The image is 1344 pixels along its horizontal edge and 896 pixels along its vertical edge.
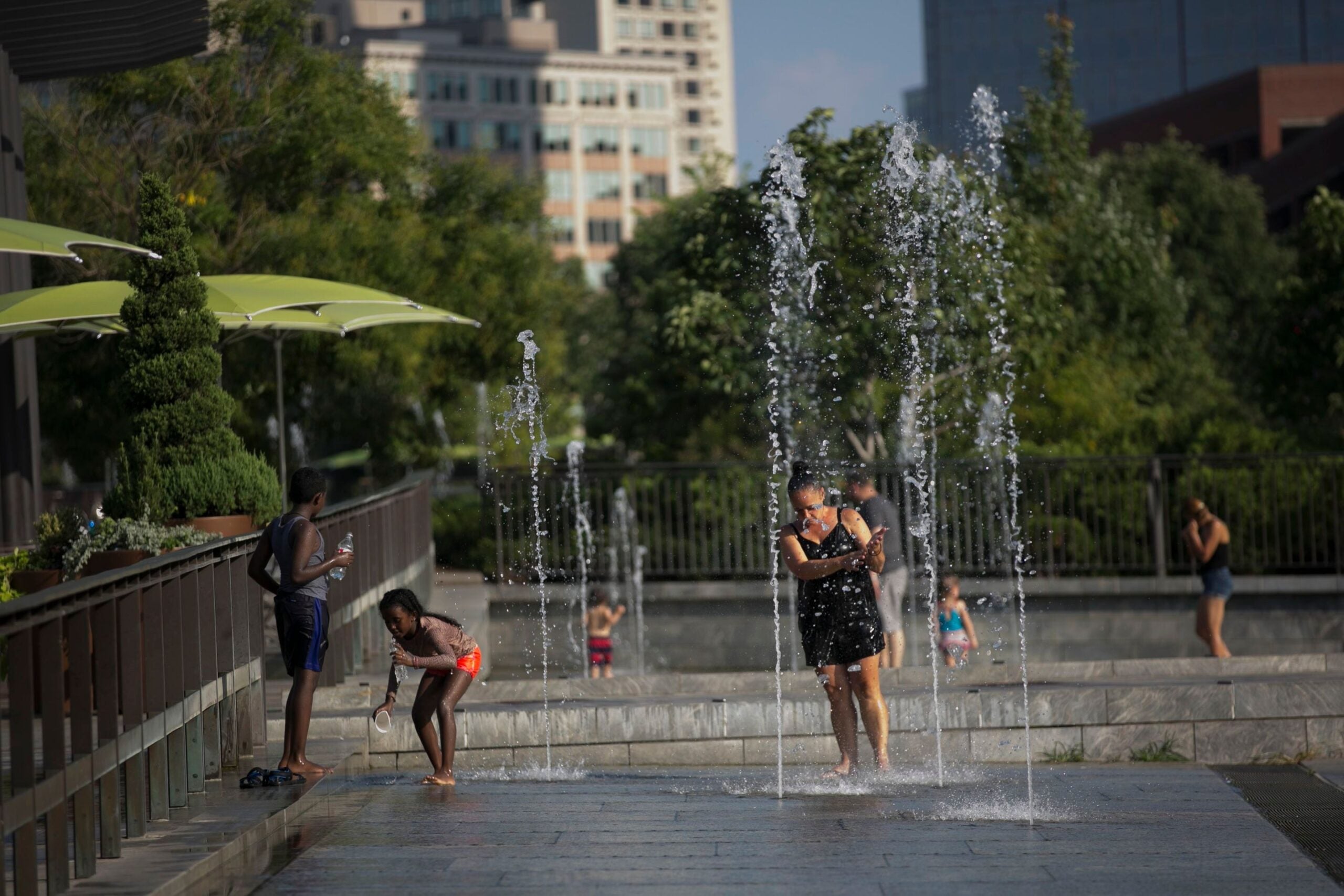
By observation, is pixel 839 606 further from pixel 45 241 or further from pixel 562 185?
pixel 562 185

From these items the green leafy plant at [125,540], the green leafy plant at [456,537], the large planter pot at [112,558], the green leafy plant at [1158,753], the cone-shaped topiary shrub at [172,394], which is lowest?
the green leafy plant at [1158,753]

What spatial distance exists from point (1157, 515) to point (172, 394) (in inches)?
443

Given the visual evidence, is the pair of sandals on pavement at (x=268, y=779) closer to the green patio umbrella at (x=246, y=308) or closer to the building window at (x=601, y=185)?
the green patio umbrella at (x=246, y=308)

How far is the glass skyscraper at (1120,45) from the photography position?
11781cm

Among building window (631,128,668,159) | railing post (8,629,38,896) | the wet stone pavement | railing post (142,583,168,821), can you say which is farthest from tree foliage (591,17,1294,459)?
building window (631,128,668,159)

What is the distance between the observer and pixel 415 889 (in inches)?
259

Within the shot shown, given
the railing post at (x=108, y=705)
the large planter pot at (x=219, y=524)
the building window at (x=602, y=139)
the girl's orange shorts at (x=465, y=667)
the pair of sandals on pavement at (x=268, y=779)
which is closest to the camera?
the railing post at (x=108, y=705)

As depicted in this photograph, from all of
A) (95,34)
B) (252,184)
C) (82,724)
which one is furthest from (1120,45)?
(82,724)

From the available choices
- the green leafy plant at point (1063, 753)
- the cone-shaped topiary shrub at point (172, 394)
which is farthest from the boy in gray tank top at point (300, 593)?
the green leafy plant at point (1063, 753)

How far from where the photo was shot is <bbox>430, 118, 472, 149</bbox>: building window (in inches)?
4646

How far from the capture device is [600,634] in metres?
16.6

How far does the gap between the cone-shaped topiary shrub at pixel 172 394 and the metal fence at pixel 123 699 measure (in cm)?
307

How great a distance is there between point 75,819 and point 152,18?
10.7 metres

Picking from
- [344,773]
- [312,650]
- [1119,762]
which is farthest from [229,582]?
[1119,762]
